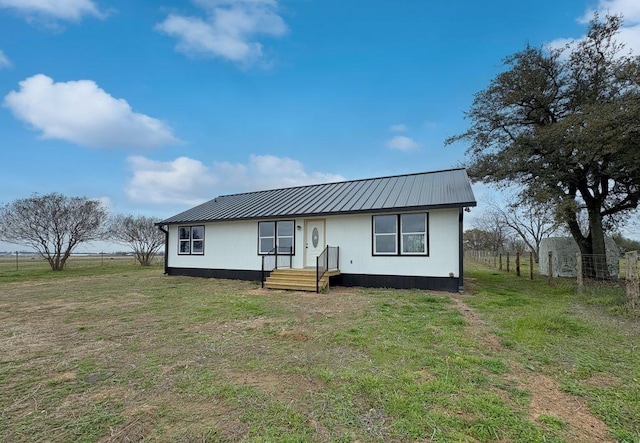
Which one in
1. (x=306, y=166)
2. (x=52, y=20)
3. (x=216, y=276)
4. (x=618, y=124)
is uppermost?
(x=52, y=20)

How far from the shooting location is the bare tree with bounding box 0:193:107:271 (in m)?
17.9

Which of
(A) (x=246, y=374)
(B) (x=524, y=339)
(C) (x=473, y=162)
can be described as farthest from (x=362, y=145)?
(A) (x=246, y=374)

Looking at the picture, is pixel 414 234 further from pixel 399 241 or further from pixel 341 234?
pixel 341 234

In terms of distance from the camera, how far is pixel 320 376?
133 inches

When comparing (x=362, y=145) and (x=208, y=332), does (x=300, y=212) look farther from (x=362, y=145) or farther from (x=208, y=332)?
(x=362, y=145)

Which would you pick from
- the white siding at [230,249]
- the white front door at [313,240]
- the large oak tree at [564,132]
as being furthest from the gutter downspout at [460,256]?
the white siding at [230,249]

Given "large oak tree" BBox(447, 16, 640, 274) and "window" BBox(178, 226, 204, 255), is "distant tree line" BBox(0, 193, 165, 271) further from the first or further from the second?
"large oak tree" BBox(447, 16, 640, 274)

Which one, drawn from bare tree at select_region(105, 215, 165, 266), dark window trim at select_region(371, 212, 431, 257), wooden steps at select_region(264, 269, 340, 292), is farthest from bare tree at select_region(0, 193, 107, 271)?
dark window trim at select_region(371, 212, 431, 257)

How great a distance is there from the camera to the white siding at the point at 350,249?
382 inches

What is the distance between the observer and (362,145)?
1836 cm

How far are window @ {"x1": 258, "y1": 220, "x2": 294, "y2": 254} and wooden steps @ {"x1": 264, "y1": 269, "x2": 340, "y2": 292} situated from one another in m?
1.49

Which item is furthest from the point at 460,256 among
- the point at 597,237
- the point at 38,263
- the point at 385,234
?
the point at 38,263

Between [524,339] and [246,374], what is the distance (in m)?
3.98

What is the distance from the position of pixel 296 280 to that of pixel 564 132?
10158mm
